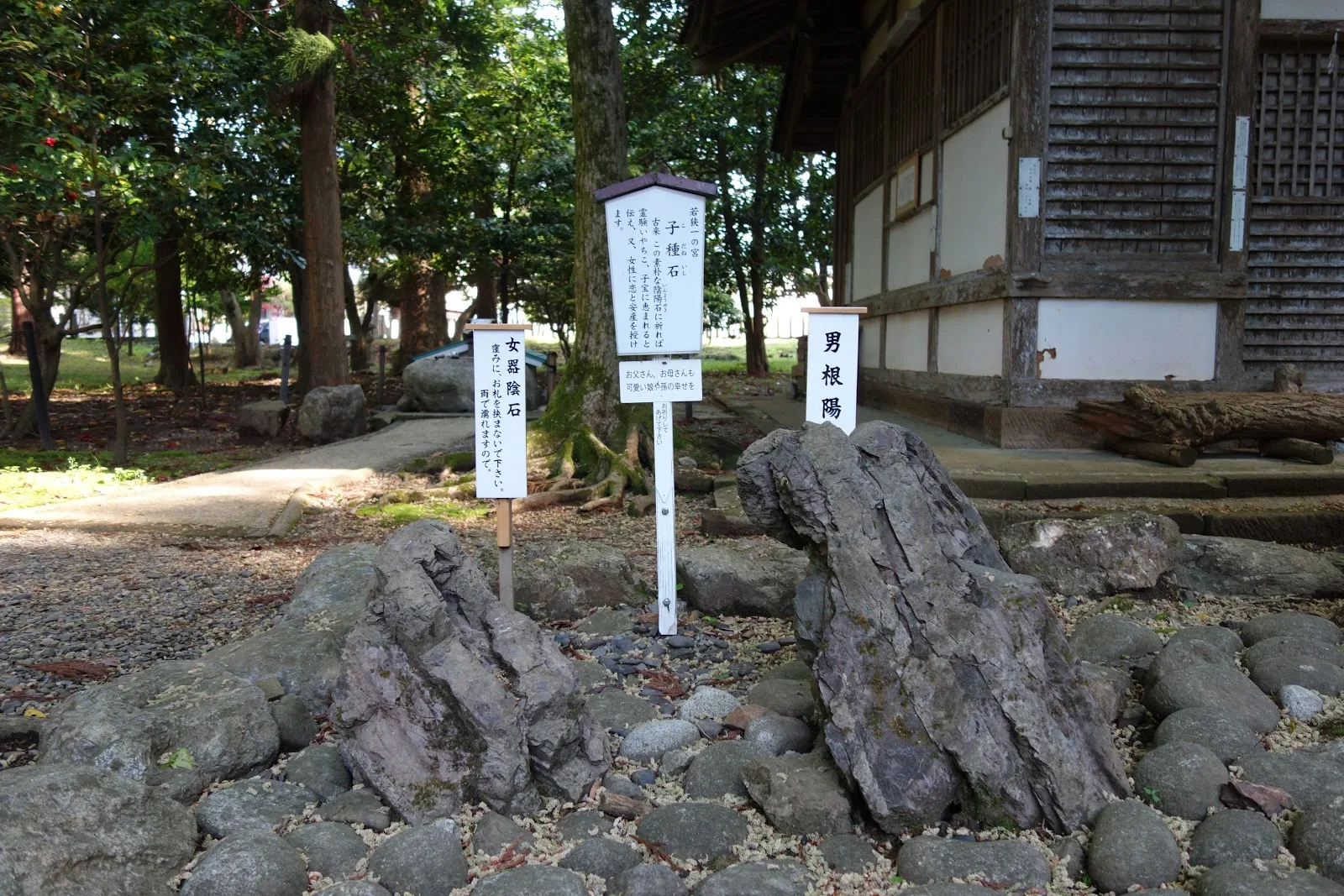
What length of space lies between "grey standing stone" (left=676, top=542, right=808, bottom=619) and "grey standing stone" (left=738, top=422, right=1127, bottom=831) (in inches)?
59.1

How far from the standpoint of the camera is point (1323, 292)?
300 inches

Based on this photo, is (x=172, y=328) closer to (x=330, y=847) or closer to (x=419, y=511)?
(x=419, y=511)

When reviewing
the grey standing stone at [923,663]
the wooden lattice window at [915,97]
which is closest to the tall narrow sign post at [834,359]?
the grey standing stone at [923,663]

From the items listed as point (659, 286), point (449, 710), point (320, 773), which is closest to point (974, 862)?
point (449, 710)

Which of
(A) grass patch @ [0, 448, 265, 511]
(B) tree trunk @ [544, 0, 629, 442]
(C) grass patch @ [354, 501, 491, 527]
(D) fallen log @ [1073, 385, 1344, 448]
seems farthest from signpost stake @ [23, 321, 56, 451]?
(D) fallen log @ [1073, 385, 1344, 448]

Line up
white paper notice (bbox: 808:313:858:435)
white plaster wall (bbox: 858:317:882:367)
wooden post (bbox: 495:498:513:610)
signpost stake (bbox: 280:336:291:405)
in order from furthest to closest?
signpost stake (bbox: 280:336:291:405)
white plaster wall (bbox: 858:317:882:367)
white paper notice (bbox: 808:313:858:435)
wooden post (bbox: 495:498:513:610)

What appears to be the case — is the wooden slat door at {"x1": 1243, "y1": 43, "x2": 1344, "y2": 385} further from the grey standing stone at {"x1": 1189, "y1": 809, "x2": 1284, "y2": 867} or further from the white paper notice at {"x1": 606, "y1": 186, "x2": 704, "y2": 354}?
the grey standing stone at {"x1": 1189, "y1": 809, "x2": 1284, "y2": 867}

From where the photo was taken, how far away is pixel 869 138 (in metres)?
12.2

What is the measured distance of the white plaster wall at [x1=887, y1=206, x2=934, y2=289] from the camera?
31.2 feet

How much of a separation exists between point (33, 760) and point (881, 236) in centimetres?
972

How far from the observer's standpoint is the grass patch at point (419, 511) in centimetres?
754

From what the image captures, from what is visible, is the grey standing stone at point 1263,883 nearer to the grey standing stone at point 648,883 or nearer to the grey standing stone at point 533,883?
the grey standing stone at point 648,883

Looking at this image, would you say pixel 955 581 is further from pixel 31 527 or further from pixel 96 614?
pixel 31 527

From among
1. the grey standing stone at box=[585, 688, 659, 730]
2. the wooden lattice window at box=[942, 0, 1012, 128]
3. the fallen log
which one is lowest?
the grey standing stone at box=[585, 688, 659, 730]
